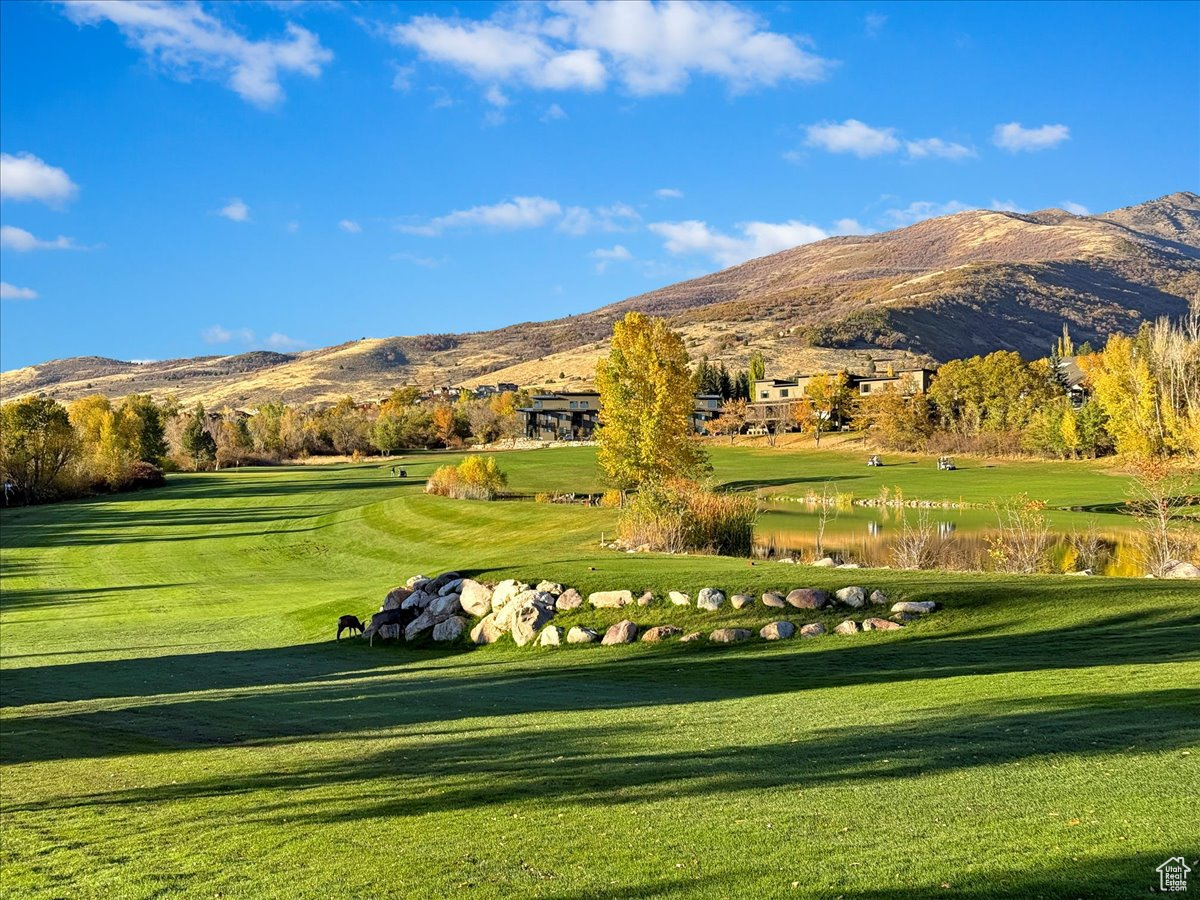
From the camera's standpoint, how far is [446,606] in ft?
85.8

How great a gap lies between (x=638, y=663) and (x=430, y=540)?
3551 centimetres

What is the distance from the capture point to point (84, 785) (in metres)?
12.7

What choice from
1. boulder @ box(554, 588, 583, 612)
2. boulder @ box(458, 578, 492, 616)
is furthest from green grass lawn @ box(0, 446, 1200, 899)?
boulder @ box(458, 578, 492, 616)

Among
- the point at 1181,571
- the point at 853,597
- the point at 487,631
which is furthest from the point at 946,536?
the point at 487,631

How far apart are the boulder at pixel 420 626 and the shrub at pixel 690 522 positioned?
980 cm

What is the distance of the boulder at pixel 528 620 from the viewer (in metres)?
23.7

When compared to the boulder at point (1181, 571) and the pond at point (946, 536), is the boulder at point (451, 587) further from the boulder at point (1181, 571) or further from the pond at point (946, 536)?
the boulder at point (1181, 571)

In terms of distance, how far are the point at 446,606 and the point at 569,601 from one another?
3691 mm

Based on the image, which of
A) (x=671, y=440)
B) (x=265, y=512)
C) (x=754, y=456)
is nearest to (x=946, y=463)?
(x=754, y=456)

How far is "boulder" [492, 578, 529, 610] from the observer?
25.2 meters

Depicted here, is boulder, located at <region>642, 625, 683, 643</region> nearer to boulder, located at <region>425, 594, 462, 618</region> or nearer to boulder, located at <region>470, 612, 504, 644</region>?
boulder, located at <region>470, 612, 504, 644</region>

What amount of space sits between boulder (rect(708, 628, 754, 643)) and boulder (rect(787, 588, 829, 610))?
1297mm

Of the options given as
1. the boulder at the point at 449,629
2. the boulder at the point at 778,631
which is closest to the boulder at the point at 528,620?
the boulder at the point at 449,629

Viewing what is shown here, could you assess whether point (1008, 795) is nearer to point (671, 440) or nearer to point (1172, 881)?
point (1172, 881)
